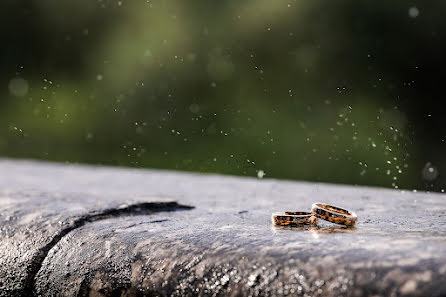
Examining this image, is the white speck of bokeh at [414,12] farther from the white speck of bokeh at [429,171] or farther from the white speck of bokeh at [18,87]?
the white speck of bokeh at [18,87]

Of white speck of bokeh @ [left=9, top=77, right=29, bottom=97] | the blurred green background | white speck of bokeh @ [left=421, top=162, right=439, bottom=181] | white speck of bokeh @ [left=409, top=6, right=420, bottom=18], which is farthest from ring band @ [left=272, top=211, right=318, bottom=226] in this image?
white speck of bokeh @ [left=9, top=77, right=29, bottom=97]

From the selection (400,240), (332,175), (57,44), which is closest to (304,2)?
(332,175)

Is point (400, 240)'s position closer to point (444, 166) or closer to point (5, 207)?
point (5, 207)

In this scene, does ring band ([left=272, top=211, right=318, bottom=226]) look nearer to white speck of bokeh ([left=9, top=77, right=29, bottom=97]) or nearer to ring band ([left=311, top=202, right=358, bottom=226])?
ring band ([left=311, top=202, right=358, bottom=226])

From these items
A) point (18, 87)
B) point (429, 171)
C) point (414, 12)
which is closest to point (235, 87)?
point (414, 12)

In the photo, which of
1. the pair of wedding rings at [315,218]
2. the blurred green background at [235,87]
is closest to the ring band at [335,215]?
the pair of wedding rings at [315,218]
